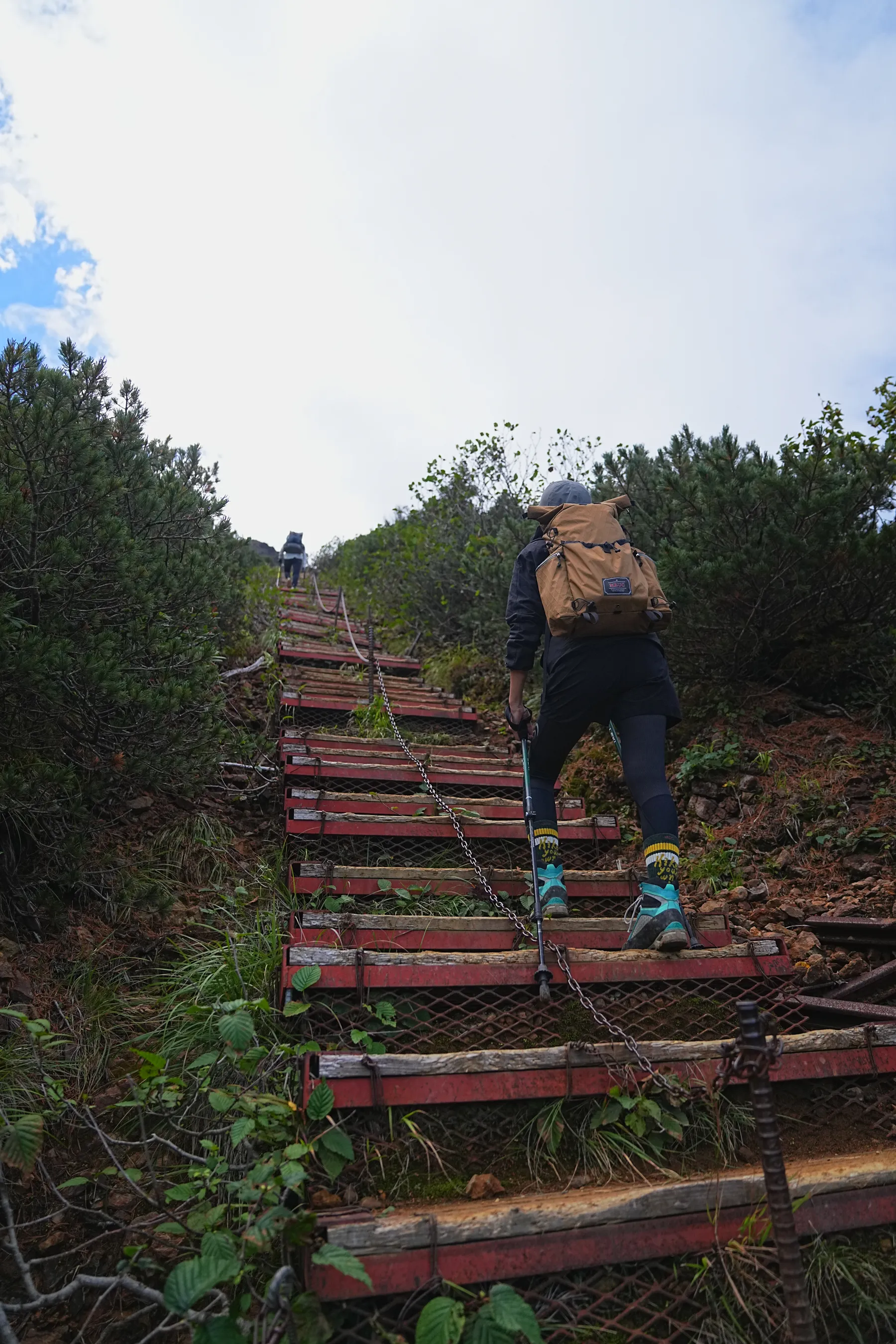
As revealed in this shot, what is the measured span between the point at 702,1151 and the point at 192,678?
127 inches

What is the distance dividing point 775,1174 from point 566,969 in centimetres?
136

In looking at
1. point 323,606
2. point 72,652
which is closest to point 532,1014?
point 72,652

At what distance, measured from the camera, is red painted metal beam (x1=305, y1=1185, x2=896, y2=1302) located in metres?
1.98

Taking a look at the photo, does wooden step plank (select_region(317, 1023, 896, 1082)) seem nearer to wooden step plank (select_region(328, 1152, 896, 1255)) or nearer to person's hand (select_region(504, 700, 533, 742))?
wooden step plank (select_region(328, 1152, 896, 1255))

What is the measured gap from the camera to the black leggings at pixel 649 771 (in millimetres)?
3559

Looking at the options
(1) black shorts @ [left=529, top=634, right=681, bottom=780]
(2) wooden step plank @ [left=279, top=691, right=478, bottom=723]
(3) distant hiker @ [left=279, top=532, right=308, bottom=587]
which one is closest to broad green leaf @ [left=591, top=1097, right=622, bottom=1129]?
(1) black shorts @ [left=529, top=634, right=681, bottom=780]

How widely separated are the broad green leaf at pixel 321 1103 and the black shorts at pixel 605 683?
6.35 feet

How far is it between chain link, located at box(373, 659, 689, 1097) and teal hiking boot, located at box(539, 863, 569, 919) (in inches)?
5.0

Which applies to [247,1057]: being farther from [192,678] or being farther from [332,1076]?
[192,678]

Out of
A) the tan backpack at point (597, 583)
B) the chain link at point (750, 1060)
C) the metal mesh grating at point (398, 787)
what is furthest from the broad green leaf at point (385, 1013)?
the metal mesh grating at point (398, 787)

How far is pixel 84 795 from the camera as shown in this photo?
4117 mm

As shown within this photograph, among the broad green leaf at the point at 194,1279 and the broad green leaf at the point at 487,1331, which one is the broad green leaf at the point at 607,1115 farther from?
the broad green leaf at the point at 194,1279

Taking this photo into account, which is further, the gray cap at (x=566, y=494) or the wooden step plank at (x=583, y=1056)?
the gray cap at (x=566, y=494)

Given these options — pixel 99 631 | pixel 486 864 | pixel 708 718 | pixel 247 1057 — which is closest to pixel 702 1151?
pixel 247 1057
